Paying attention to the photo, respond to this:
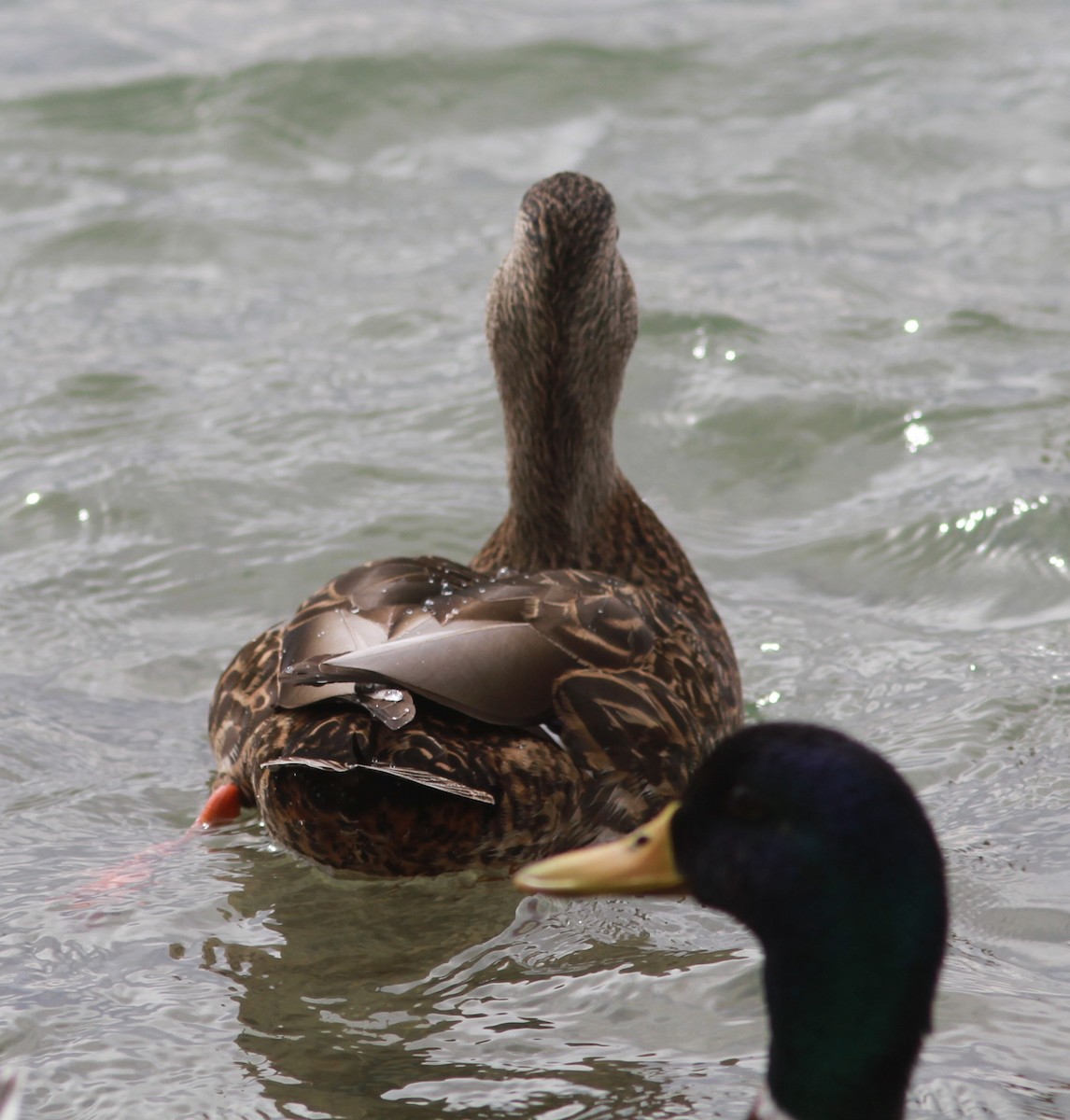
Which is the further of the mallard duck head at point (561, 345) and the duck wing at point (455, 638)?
the mallard duck head at point (561, 345)

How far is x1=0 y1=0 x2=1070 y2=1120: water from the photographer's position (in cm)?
390

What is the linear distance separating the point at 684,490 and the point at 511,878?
3092 millimetres

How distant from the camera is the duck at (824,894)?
2.73m

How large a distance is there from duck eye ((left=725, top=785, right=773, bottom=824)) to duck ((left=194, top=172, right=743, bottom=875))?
1.18 m

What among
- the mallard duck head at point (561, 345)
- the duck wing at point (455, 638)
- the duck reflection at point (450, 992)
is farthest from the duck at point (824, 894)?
the mallard duck head at point (561, 345)

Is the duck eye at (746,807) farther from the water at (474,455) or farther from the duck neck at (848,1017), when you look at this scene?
the water at (474,455)

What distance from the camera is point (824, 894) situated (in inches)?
110

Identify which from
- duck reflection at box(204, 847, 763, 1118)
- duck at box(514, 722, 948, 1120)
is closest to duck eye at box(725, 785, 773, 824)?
duck at box(514, 722, 948, 1120)

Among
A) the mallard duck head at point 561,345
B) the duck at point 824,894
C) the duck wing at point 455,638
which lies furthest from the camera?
the mallard duck head at point 561,345

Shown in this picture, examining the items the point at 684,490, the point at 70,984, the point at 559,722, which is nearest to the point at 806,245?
the point at 684,490

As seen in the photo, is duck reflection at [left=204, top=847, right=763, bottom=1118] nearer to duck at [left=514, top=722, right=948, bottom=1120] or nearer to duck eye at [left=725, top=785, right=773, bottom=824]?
duck at [left=514, top=722, right=948, bottom=1120]

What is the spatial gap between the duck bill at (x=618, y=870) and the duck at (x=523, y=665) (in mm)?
987

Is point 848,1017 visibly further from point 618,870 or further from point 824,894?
point 618,870

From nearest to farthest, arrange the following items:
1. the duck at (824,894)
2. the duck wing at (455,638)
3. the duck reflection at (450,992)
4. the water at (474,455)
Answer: the duck at (824,894) → the duck reflection at (450,992) → the water at (474,455) → the duck wing at (455,638)
